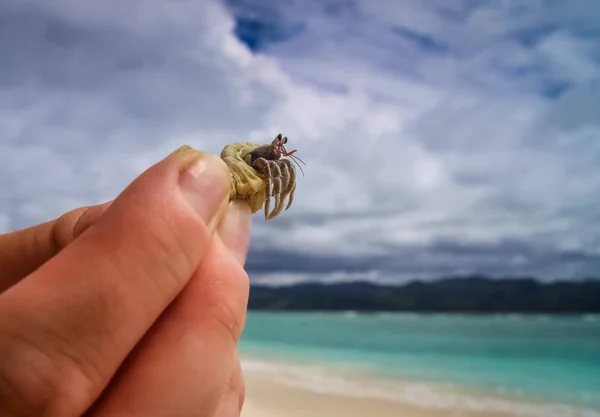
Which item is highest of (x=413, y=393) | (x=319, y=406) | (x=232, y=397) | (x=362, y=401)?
(x=413, y=393)

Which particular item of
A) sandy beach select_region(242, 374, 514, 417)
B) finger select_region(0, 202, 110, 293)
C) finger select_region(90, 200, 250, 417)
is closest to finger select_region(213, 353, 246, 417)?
finger select_region(90, 200, 250, 417)

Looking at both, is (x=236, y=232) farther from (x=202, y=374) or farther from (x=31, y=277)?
(x=31, y=277)

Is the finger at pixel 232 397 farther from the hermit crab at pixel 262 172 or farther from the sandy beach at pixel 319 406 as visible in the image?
the sandy beach at pixel 319 406

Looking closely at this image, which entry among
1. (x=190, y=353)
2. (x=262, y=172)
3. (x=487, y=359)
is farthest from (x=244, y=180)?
(x=487, y=359)

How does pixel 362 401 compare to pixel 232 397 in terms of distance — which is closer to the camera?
pixel 232 397

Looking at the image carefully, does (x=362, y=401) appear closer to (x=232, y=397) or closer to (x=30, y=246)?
(x=232, y=397)

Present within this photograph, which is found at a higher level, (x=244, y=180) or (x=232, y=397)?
(x=244, y=180)

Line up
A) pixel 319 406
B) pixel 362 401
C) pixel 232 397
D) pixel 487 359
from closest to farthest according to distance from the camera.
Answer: pixel 232 397
pixel 319 406
pixel 362 401
pixel 487 359

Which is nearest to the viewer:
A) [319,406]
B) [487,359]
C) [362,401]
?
[319,406]

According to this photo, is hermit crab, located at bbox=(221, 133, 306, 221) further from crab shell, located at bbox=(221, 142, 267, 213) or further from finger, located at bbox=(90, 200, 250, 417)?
finger, located at bbox=(90, 200, 250, 417)
